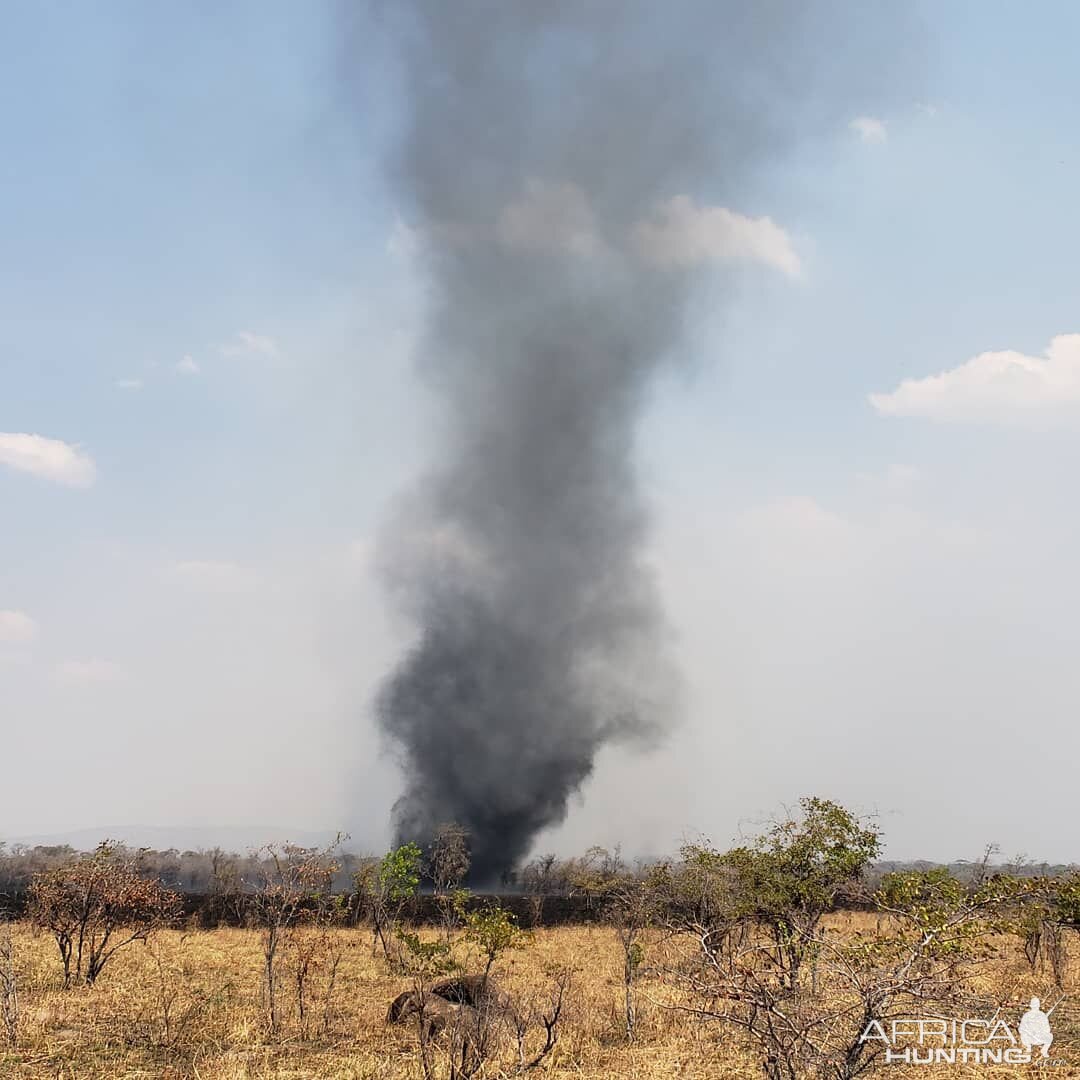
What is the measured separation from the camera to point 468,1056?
55.0 feet

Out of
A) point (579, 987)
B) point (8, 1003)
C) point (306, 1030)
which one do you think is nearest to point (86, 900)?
point (8, 1003)

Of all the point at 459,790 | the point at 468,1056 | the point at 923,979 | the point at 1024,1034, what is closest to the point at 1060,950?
the point at 1024,1034

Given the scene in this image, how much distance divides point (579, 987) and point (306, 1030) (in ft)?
37.7

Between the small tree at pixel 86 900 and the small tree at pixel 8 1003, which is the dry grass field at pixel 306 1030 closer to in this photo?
the small tree at pixel 8 1003

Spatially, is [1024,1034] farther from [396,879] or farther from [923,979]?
[396,879]

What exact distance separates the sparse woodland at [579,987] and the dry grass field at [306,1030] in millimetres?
101

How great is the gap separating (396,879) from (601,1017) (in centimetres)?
1923

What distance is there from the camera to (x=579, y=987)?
2852cm

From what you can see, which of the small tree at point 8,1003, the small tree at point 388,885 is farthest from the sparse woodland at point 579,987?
the small tree at point 388,885

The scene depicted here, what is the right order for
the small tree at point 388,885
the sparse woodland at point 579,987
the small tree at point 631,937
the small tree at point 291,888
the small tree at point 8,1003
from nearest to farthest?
the sparse woodland at point 579,987
the small tree at point 8,1003
the small tree at point 631,937
the small tree at point 291,888
the small tree at point 388,885
